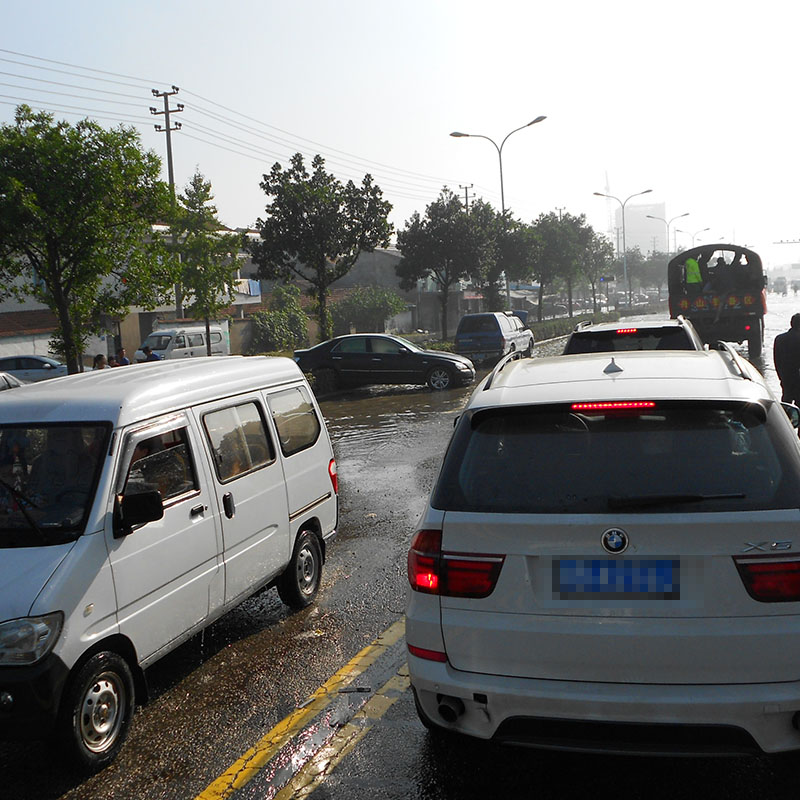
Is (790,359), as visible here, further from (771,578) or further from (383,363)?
(383,363)

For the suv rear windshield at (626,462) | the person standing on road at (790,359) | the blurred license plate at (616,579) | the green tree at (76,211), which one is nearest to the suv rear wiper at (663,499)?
the suv rear windshield at (626,462)

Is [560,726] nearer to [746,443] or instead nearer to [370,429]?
[746,443]

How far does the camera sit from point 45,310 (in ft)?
139

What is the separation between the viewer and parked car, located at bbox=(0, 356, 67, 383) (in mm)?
28594

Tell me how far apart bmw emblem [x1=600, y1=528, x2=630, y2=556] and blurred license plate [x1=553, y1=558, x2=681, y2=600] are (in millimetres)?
36

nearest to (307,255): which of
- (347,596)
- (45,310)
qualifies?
(45,310)

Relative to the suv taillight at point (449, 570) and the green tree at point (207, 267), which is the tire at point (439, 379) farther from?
the suv taillight at point (449, 570)

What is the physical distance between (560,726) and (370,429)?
13028 millimetres

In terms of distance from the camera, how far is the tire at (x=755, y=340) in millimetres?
23984

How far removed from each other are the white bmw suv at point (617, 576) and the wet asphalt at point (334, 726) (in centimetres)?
61

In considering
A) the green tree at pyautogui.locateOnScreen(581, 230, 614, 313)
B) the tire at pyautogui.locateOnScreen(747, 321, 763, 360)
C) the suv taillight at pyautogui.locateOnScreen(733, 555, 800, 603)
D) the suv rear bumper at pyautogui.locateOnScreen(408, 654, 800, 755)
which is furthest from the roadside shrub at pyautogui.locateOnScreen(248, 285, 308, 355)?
the suv taillight at pyautogui.locateOnScreen(733, 555, 800, 603)

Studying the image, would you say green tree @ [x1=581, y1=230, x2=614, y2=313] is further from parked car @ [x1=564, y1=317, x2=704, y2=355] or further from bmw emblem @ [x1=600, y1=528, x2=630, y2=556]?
bmw emblem @ [x1=600, y1=528, x2=630, y2=556]

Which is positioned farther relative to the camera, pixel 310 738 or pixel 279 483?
pixel 279 483

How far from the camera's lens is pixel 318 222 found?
94.8ft
